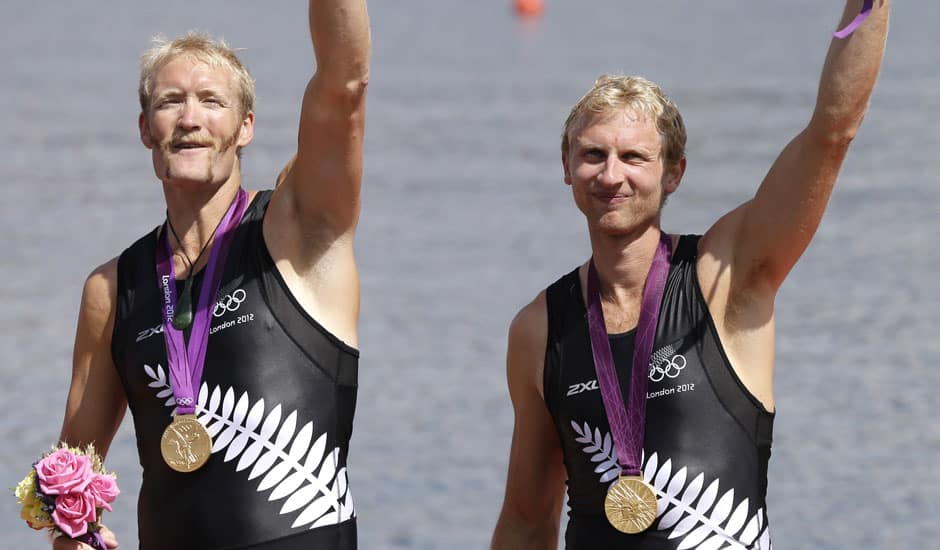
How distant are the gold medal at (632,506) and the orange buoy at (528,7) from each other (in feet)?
150

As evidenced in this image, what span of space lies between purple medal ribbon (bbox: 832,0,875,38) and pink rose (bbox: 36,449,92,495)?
2.74 metres

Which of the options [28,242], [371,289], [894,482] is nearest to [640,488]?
[894,482]

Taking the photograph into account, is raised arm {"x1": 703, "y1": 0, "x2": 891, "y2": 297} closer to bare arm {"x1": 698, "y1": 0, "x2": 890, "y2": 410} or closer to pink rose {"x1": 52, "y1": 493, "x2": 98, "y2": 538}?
bare arm {"x1": 698, "y1": 0, "x2": 890, "y2": 410}

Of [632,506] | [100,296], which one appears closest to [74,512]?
[100,296]

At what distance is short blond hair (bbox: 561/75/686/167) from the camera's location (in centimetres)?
514

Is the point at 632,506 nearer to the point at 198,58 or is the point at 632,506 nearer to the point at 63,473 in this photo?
the point at 63,473

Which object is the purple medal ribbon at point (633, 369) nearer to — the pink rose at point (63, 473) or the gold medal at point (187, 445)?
the gold medal at point (187, 445)

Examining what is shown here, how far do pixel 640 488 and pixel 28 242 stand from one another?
1660 cm

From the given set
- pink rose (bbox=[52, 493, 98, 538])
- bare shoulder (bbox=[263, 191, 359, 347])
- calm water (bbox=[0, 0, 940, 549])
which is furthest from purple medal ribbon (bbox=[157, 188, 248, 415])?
calm water (bbox=[0, 0, 940, 549])

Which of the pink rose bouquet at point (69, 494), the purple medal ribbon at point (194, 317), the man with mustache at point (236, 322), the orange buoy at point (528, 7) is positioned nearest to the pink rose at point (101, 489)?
the pink rose bouquet at point (69, 494)

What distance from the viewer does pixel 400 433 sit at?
13.1m

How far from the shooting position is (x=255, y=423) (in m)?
5.14

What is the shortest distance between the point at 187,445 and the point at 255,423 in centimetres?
23

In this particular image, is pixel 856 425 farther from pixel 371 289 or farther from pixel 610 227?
pixel 610 227
